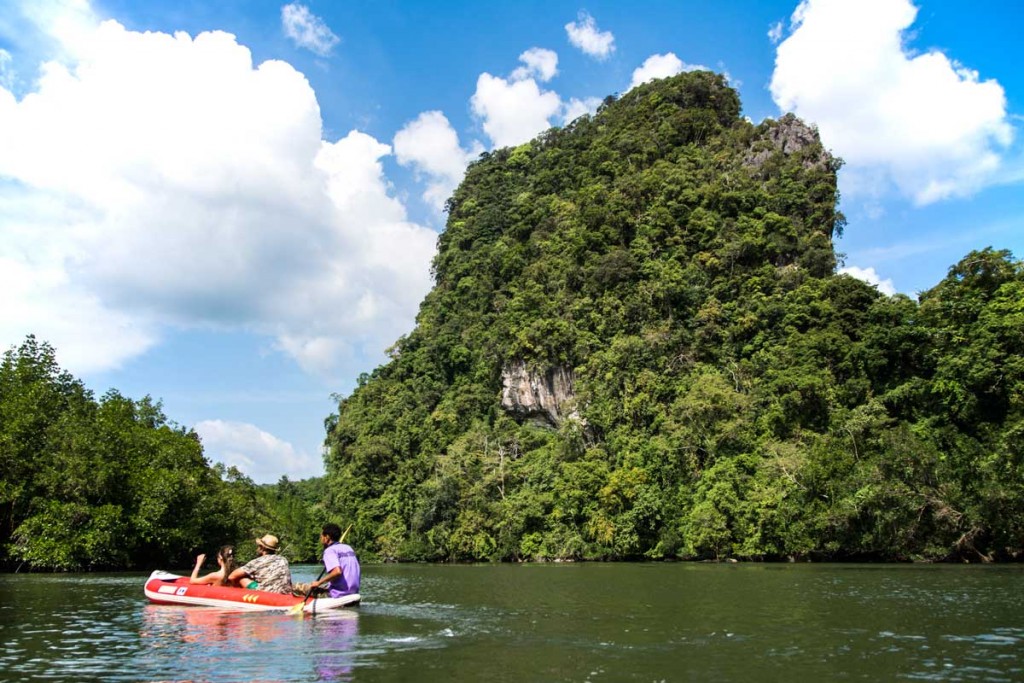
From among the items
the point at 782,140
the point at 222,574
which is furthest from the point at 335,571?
the point at 782,140

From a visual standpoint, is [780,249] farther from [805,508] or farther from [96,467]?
[96,467]

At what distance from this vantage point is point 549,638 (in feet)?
43.0

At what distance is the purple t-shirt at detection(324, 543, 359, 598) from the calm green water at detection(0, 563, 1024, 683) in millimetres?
522

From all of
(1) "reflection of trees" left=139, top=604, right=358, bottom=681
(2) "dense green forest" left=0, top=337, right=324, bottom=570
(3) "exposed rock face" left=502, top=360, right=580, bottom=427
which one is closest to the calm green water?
(1) "reflection of trees" left=139, top=604, right=358, bottom=681

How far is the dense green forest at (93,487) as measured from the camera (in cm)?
3188

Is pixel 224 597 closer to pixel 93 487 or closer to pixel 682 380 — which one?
pixel 93 487

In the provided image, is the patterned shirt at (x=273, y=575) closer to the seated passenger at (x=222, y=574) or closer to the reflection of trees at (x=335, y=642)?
the seated passenger at (x=222, y=574)

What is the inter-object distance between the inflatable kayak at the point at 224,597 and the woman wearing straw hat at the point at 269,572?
46 cm

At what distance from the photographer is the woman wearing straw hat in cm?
1712

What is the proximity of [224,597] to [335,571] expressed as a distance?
2.90 metres

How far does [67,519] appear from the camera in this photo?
31.9m

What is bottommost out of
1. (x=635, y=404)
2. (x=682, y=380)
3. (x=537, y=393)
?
(x=635, y=404)

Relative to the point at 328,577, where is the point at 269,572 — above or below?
above

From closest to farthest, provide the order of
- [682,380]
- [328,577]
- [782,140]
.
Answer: [328,577] < [682,380] < [782,140]
